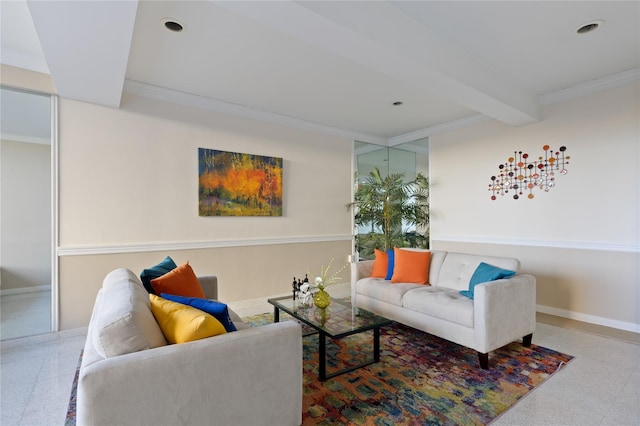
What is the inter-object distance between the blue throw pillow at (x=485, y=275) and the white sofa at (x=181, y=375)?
79.0 inches

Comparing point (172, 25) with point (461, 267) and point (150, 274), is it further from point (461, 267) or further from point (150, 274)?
point (461, 267)

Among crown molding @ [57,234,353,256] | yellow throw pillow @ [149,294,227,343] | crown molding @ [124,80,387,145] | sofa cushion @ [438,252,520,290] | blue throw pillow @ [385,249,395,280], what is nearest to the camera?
yellow throw pillow @ [149,294,227,343]

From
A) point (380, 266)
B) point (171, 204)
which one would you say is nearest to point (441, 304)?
point (380, 266)

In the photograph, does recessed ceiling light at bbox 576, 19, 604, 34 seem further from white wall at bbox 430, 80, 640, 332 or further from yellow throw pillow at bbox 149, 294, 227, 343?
yellow throw pillow at bbox 149, 294, 227, 343

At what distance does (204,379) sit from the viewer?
58.1 inches

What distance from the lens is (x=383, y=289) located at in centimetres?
355

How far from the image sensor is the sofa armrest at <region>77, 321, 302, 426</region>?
1.29 meters

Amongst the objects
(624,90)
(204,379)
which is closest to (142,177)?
(204,379)

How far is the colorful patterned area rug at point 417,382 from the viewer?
2021mm

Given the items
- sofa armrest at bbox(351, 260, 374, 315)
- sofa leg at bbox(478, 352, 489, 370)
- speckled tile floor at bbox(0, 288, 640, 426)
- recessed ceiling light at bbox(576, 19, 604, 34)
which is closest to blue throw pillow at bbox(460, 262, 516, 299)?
sofa leg at bbox(478, 352, 489, 370)

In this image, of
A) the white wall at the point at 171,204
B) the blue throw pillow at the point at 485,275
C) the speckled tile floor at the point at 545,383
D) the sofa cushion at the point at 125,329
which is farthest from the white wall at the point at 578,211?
the sofa cushion at the point at 125,329

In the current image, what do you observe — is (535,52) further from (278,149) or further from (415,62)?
(278,149)

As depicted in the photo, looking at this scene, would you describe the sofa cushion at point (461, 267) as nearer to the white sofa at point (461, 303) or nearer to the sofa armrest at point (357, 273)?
the white sofa at point (461, 303)

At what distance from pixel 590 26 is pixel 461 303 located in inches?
99.0
